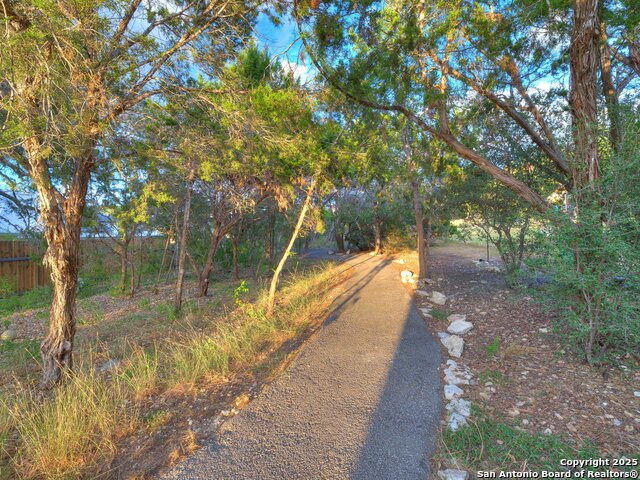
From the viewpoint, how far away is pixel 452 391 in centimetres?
329

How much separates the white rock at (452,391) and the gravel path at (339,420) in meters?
0.10

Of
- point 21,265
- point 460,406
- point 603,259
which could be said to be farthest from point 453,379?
point 21,265

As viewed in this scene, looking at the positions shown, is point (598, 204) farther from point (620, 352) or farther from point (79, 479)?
point (79, 479)

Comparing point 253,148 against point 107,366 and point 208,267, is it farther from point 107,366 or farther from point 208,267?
point 208,267

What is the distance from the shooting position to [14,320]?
773 centimetres

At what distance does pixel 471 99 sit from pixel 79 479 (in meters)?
8.30

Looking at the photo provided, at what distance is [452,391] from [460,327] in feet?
7.32

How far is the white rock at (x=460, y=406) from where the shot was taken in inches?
114

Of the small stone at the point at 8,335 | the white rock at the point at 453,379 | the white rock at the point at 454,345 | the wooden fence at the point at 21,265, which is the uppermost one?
the wooden fence at the point at 21,265

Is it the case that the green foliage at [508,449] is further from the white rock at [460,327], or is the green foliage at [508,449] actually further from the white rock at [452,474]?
the white rock at [460,327]

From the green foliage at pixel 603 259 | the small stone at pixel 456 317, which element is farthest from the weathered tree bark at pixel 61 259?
the small stone at pixel 456 317

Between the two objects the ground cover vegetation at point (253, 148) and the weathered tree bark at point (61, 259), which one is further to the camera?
the weathered tree bark at point (61, 259)

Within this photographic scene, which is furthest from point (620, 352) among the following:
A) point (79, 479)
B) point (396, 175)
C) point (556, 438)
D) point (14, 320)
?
point (14, 320)

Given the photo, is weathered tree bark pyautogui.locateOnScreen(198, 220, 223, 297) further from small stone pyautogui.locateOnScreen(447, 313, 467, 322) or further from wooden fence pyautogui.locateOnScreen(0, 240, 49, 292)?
wooden fence pyautogui.locateOnScreen(0, 240, 49, 292)
